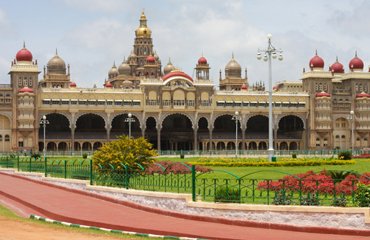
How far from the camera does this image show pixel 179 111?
273 feet

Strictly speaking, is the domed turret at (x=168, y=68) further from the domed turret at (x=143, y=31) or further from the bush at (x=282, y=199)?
the bush at (x=282, y=199)

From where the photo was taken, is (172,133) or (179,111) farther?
(172,133)

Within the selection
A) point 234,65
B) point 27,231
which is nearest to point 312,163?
point 27,231

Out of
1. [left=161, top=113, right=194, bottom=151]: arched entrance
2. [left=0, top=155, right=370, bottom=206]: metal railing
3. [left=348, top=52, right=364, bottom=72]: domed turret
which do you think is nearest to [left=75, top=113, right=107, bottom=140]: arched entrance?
[left=161, top=113, right=194, bottom=151]: arched entrance

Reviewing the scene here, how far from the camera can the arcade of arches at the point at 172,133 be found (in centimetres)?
8088

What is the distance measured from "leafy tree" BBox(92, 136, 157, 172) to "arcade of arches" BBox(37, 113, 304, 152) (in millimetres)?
55987

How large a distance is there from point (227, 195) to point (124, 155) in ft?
24.6

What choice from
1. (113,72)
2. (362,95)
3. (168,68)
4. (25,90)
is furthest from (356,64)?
(25,90)

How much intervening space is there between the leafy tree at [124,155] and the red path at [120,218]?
1.49m

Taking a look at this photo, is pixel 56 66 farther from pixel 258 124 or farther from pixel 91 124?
pixel 258 124

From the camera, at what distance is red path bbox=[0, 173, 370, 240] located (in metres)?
14.2

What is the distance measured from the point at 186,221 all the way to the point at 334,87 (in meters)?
82.7

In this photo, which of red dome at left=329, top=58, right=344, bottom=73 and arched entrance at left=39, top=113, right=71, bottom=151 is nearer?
arched entrance at left=39, top=113, right=71, bottom=151

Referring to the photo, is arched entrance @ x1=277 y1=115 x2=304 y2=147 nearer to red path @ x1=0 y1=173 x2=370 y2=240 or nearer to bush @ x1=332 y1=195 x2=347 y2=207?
red path @ x1=0 y1=173 x2=370 y2=240
